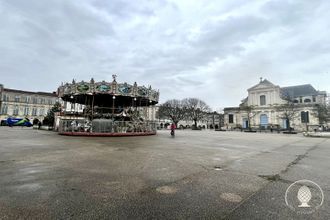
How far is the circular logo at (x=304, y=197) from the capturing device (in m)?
2.99

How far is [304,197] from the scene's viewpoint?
11.3 feet

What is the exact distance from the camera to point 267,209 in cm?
288

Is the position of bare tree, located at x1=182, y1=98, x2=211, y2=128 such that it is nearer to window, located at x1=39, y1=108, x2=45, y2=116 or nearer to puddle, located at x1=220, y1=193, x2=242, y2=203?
window, located at x1=39, y1=108, x2=45, y2=116

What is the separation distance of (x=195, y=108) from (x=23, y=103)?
59.9 m

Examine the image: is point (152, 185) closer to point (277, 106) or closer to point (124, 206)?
point (124, 206)

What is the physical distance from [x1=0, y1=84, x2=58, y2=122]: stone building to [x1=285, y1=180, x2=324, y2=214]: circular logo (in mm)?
78801

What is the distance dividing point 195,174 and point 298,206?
2270mm

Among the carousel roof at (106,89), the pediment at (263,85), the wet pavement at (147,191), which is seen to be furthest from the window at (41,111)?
the pediment at (263,85)

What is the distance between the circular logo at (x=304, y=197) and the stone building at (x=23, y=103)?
78.8 m

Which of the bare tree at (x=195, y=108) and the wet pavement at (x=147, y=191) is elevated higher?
the bare tree at (x=195, y=108)

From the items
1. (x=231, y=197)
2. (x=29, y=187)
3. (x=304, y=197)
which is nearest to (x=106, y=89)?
(x=29, y=187)

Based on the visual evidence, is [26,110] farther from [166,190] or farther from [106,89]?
[166,190]

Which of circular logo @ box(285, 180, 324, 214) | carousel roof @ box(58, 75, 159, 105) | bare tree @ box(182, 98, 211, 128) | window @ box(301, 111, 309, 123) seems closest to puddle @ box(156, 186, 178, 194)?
circular logo @ box(285, 180, 324, 214)

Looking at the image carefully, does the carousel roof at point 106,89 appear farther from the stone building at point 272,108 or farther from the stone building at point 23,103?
the stone building at point 23,103
